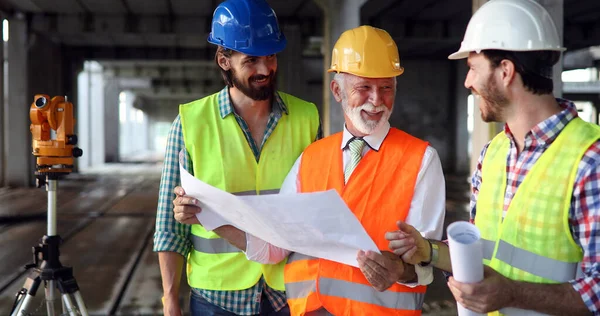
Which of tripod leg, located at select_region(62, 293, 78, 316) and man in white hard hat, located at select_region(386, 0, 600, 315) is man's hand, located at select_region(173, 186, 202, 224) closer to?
man in white hard hat, located at select_region(386, 0, 600, 315)

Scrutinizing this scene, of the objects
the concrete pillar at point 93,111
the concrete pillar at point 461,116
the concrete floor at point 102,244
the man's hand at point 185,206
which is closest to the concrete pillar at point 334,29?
the concrete floor at point 102,244

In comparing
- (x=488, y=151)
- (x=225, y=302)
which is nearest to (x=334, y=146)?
(x=488, y=151)

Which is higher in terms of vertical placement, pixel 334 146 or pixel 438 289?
pixel 334 146

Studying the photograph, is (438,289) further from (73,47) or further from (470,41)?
(73,47)

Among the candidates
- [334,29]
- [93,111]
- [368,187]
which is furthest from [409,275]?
[93,111]

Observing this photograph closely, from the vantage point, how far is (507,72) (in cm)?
144

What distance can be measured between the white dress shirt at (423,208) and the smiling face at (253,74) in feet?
1.28

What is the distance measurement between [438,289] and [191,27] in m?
11.7

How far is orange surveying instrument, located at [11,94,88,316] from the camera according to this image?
3.03 m

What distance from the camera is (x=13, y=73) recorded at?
1497 centimetres

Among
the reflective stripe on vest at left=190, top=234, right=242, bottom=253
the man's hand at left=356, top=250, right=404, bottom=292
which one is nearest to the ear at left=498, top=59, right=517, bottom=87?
the man's hand at left=356, top=250, right=404, bottom=292

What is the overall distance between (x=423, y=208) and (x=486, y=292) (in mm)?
484

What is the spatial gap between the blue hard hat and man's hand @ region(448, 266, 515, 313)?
1.14 m

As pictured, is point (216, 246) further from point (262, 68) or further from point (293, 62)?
point (293, 62)
